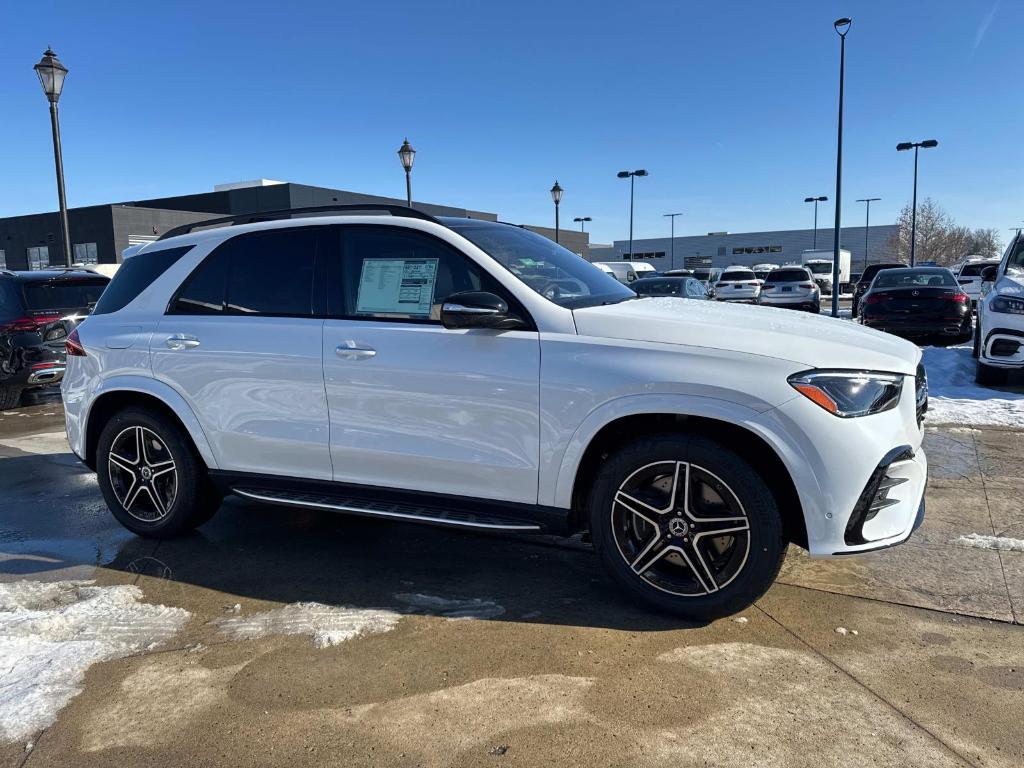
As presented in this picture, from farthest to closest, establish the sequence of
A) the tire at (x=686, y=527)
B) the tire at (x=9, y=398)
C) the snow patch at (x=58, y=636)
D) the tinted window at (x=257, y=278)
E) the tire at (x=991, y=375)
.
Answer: the tire at (x=9, y=398) → the tire at (x=991, y=375) → the tinted window at (x=257, y=278) → the tire at (x=686, y=527) → the snow patch at (x=58, y=636)

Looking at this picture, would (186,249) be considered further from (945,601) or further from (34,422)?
(34,422)

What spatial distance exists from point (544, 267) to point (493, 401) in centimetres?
85

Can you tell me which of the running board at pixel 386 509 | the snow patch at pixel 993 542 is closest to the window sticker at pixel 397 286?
the running board at pixel 386 509

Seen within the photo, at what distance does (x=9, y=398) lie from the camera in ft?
30.7

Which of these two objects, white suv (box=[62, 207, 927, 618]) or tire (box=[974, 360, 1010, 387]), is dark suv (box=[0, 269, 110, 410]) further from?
tire (box=[974, 360, 1010, 387])

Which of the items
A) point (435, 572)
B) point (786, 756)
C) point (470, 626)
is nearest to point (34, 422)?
point (435, 572)

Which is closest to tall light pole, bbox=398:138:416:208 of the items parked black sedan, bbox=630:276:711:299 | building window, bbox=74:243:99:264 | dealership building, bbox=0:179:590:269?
parked black sedan, bbox=630:276:711:299

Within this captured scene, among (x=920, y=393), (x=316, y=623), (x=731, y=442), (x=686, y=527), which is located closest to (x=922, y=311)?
→ (x=920, y=393)

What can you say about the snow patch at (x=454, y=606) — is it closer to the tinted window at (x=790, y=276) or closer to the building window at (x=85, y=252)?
the tinted window at (x=790, y=276)

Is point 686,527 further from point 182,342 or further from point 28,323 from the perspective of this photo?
point 28,323

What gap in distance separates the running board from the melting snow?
5.56 metres

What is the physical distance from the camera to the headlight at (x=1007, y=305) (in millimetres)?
8078

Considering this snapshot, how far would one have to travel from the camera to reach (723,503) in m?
3.14

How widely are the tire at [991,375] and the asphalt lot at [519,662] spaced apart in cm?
507
